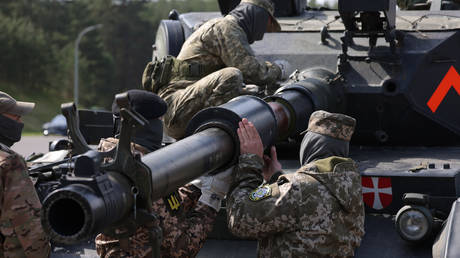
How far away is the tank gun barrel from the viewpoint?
10.6 ft

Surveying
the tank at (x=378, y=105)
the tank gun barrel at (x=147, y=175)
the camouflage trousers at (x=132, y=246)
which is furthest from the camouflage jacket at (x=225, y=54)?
the camouflage trousers at (x=132, y=246)

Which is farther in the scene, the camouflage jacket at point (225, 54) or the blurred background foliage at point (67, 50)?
the blurred background foliage at point (67, 50)

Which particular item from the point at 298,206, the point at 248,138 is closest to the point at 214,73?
the point at 248,138

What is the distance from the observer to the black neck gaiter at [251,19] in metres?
6.91

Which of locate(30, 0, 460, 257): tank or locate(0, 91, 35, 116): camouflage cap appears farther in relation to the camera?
locate(30, 0, 460, 257): tank

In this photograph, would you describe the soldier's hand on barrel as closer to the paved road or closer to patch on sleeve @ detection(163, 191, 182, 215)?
patch on sleeve @ detection(163, 191, 182, 215)

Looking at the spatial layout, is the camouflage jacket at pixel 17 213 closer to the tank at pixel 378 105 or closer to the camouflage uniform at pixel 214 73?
the tank at pixel 378 105

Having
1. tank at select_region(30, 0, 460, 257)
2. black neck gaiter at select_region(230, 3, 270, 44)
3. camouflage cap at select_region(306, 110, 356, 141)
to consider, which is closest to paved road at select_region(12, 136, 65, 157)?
tank at select_region(30, 0, 460, 257)

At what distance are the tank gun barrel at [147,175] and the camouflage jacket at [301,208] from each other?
211mm

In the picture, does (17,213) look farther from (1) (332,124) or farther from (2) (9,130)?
(1) (332,124)

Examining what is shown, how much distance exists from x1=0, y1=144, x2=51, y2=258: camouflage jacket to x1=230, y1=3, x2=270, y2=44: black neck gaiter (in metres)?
2.72

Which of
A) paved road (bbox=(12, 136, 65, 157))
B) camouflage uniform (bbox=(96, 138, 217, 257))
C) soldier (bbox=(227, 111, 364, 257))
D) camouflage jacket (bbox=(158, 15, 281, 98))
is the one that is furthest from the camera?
paved road (bbox=(12, 136, 65, 157))

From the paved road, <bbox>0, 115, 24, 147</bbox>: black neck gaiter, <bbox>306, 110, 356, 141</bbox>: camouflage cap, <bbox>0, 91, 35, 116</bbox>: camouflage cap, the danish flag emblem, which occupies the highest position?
<bbox>0, 91, 35, 116</bbox>: camouflage cap

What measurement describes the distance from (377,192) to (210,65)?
6.62 ft
